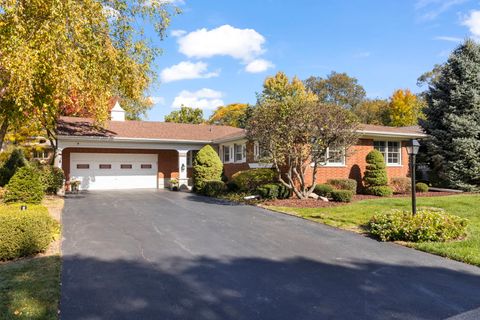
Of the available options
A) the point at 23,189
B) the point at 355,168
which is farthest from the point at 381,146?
the point at 23,189

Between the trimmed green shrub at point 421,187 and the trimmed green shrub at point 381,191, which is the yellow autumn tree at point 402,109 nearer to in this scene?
the trimmed green shrub at point 421,187

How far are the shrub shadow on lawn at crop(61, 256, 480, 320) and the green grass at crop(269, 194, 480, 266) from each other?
36.7 inches

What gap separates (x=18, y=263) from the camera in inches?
244

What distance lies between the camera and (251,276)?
18.5ft

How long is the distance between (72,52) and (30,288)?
6.87 m

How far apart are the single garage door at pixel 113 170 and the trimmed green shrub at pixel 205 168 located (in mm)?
5950

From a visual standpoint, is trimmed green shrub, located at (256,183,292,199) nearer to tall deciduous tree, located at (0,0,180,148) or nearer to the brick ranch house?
the brick ranch house

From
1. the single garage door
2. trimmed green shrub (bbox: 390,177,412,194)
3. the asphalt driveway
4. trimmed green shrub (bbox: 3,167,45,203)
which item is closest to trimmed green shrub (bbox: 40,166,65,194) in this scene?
the single garage door

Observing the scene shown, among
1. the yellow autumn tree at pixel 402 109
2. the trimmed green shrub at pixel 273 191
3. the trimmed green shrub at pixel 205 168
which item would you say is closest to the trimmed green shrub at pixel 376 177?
the trimmed green shrub at pixel 273 191

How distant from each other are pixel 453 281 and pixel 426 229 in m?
2.50

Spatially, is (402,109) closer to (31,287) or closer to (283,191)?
(283,191)

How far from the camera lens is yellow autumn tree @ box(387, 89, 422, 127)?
4447 centimetres

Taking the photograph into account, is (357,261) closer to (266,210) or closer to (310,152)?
(266,210)

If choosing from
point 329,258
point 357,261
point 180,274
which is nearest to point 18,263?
point 180,274
